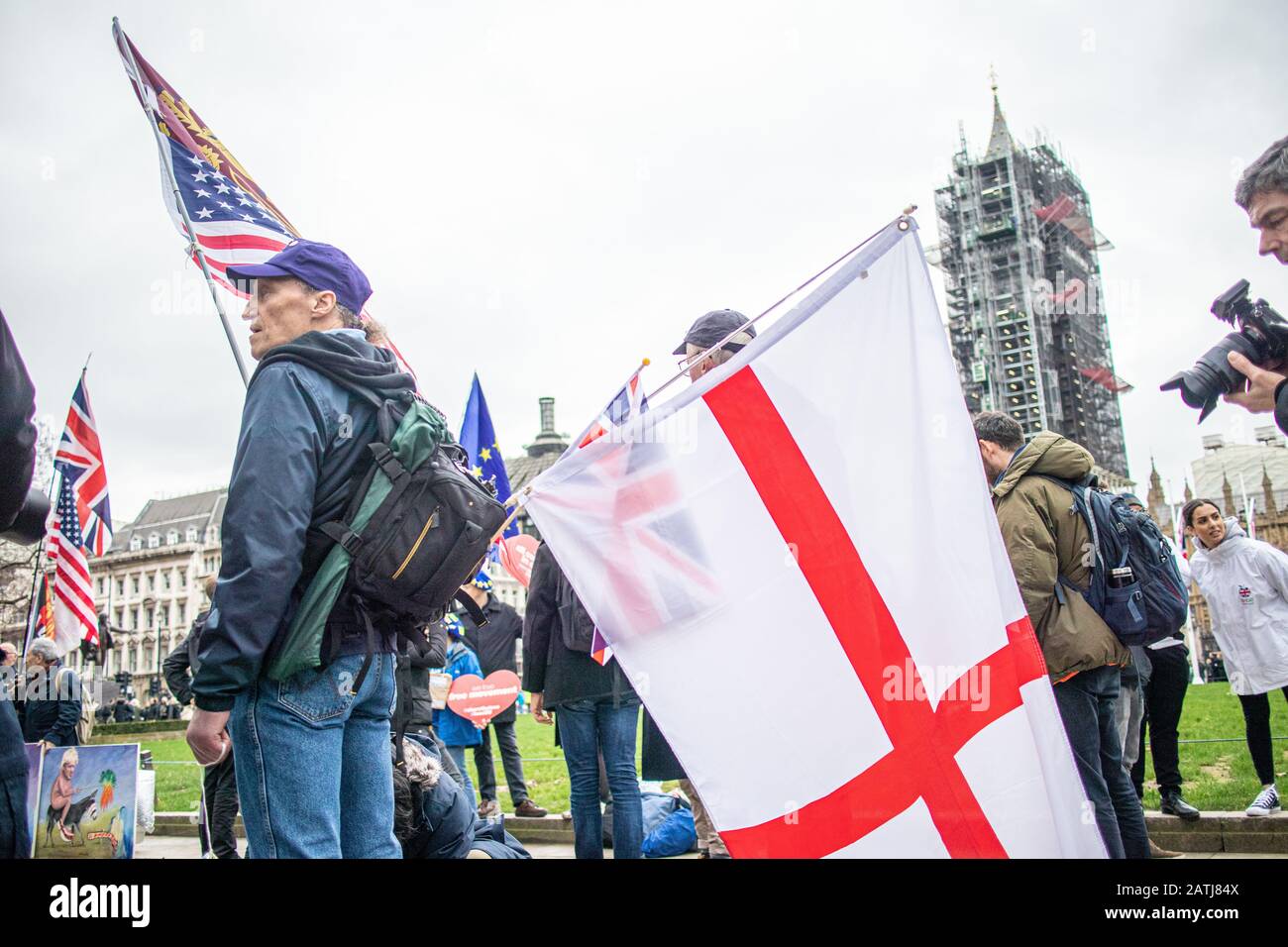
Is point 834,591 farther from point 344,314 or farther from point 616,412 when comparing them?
point 616,412

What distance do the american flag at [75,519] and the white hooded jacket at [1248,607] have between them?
1016 centimetres

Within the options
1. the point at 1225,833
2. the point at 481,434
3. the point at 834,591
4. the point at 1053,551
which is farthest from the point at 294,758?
the point at 481,434

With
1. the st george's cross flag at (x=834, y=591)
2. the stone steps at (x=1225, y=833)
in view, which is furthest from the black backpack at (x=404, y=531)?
the stone steps at (x=1225, y=833)

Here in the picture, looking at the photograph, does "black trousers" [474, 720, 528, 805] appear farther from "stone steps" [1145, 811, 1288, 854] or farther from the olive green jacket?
the olive green jacket

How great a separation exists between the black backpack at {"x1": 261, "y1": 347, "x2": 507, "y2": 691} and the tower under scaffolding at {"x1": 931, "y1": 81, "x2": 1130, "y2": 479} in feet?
295

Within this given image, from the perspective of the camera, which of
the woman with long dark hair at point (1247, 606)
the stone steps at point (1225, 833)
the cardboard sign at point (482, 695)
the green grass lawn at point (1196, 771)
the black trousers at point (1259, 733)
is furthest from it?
the cardboard sign at point (482, 695)

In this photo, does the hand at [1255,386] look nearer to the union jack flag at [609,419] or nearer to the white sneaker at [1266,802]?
the union jack flag at [609,419]

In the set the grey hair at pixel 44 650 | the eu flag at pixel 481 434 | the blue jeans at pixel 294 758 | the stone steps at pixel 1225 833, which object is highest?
the eu flag at pixel 481 434

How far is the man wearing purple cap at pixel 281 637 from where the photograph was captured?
8.61 ft

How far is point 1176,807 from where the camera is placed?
632cm

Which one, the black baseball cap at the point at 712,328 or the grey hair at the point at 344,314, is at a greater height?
the black baseball cap at the point at 712,328

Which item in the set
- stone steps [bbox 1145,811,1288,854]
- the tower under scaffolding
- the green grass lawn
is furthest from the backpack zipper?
the tower under scaffolding

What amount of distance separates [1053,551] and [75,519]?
10.0m
